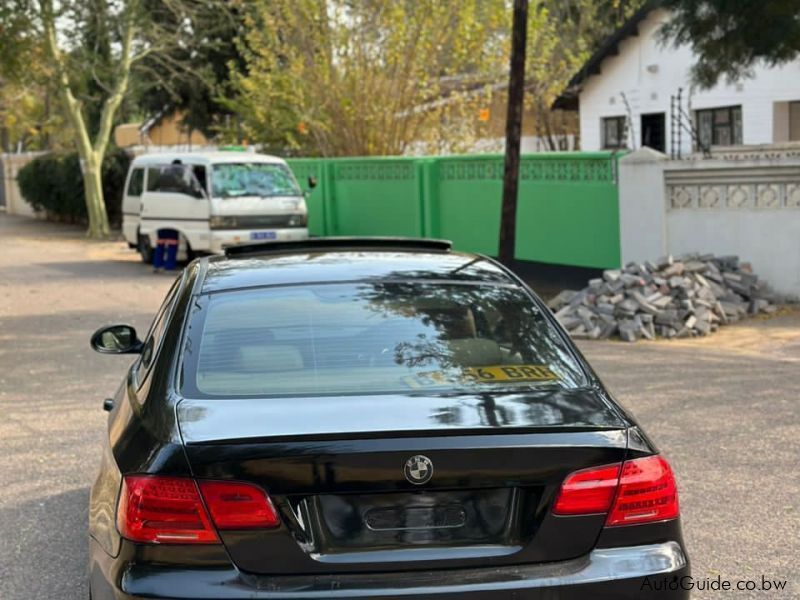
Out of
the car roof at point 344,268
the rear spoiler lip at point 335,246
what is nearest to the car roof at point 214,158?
the rear spoiler lip at point 335,246

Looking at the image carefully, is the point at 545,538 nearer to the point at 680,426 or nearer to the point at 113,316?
the point at 680,426

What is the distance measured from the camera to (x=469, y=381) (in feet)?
12.3

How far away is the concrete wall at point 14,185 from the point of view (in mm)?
40938

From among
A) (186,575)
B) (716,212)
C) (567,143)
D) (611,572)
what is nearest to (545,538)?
(611,572)

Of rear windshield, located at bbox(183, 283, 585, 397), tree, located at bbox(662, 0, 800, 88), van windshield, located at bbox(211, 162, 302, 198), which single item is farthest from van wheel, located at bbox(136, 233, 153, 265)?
rear windshield, located at bbox(183, 283, 585, 397)

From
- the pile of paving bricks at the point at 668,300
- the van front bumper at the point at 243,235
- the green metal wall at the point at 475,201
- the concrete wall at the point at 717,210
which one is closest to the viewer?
the pile of paving bricks at the point at 668,300

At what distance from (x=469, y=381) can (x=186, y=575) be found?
44.6 inches

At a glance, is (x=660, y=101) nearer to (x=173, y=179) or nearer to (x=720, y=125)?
(x=720, y=125)

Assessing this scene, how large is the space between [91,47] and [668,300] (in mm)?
21799

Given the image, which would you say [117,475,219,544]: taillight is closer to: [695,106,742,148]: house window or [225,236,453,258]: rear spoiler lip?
[225,236,453,258]: rear spoiler lip

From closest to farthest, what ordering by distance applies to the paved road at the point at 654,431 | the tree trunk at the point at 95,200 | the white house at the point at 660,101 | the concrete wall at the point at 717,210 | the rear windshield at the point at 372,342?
the rear windshield at the point at 372,342
the paved road at the point at 654,431
the concrete wall at the point at 717,210
the white house at the point at 660,101
the tree trunk at the point at 95,200

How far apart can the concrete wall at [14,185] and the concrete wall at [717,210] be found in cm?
3027

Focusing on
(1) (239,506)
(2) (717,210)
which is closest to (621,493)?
(1) (239,506)

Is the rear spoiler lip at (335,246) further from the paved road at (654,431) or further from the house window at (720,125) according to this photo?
the house window at (720,125)
